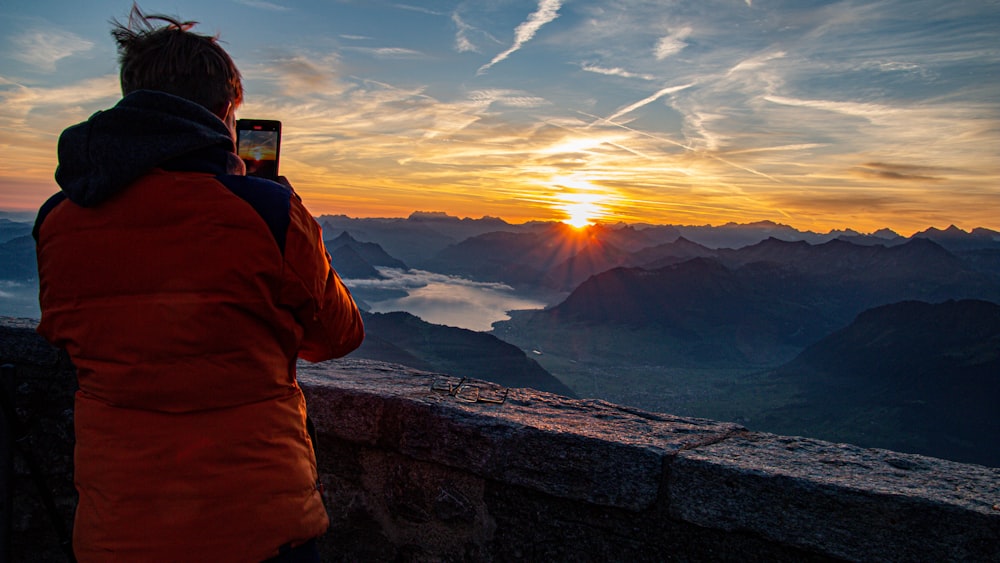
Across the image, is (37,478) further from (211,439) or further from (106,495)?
(211,439)

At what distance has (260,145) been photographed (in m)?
1.98

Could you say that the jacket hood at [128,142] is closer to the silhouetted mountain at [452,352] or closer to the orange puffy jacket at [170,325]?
the orange puffy jacket at [170,325]

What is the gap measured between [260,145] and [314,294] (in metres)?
0.70

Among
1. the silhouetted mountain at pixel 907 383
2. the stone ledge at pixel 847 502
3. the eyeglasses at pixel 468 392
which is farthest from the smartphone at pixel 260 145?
the silhouetted mountain at pixel 907 383

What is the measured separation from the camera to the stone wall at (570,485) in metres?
2.11

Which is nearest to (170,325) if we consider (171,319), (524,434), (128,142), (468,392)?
(171,319)

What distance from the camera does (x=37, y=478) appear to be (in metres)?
2.09

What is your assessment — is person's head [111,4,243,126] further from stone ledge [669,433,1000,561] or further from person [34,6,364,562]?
stone ledge [669,433,1000,561]

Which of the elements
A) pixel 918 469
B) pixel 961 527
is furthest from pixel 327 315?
pixel 918 469

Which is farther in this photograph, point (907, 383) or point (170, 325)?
point (907, 383)

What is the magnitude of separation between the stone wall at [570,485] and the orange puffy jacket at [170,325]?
1169 mm

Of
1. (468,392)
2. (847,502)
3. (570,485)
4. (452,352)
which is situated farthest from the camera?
(452,352)

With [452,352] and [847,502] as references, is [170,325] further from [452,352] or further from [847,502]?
[452,352]

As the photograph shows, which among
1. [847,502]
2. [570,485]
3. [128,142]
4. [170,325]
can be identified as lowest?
[570,485]
